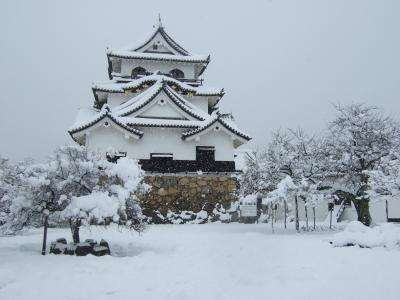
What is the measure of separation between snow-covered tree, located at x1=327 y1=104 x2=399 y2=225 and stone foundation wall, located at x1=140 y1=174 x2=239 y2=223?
22.3ft

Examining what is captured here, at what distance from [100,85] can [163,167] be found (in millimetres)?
8499

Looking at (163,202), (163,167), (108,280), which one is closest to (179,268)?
(108,280)

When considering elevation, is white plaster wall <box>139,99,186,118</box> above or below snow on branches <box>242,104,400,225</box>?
above

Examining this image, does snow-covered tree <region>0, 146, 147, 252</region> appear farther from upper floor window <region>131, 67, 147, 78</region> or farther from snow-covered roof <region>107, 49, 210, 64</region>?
upper floor window <region>131, 67, 147, 78</region>

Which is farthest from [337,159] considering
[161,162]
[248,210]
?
[161,162]

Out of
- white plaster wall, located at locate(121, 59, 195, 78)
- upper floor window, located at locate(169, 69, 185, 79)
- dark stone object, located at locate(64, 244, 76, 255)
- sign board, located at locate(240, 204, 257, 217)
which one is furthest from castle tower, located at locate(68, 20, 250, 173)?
dark stone object, located at locate(64, 244, 76, 255)

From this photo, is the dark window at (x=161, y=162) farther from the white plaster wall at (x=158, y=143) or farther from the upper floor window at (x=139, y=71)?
the upper floor window at (x=139, y=71)

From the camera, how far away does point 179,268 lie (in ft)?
26.7

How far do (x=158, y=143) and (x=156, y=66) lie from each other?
346 inches

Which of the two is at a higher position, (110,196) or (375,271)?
(110,196)

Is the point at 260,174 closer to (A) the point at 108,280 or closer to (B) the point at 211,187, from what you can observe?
(B) the point at 211,187

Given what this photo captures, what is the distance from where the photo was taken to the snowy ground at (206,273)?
20.0 ft

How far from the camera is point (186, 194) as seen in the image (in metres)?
21.3

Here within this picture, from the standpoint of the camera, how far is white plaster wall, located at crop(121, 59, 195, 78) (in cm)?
2889
